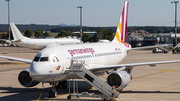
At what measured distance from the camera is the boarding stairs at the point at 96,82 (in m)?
20.9

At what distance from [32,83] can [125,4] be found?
2015 cm

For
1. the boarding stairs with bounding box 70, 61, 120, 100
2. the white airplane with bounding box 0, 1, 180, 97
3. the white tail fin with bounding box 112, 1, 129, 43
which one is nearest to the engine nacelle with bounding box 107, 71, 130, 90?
the white airplane with bounding box 0, 1, 180, 97

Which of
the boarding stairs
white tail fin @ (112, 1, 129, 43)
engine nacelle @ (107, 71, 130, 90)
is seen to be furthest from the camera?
white tail fin @ (112, 1, 129, 43)

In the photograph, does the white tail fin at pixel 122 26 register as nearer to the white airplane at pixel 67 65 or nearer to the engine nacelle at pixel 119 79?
the white airplane at pixel 67 65

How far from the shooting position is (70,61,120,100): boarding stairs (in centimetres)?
2091

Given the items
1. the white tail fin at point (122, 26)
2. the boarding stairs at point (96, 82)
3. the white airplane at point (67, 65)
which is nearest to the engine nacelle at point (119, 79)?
the white airplane at point (67, 65)

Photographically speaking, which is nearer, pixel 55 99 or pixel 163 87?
pixel 55 99

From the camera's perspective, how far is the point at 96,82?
21.7m

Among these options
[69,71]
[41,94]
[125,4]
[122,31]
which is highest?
[125,4]

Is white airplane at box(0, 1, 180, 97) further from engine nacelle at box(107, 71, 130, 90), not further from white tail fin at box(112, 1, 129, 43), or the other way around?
white tail fin at box(112, 1, 129, 43)

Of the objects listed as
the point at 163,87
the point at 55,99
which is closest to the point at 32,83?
the point at 55,99

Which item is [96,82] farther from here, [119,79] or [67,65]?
[67,65]

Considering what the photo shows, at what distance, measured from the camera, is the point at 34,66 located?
68.8 ft

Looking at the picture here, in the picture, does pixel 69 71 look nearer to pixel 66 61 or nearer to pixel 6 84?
pixel 66 61
